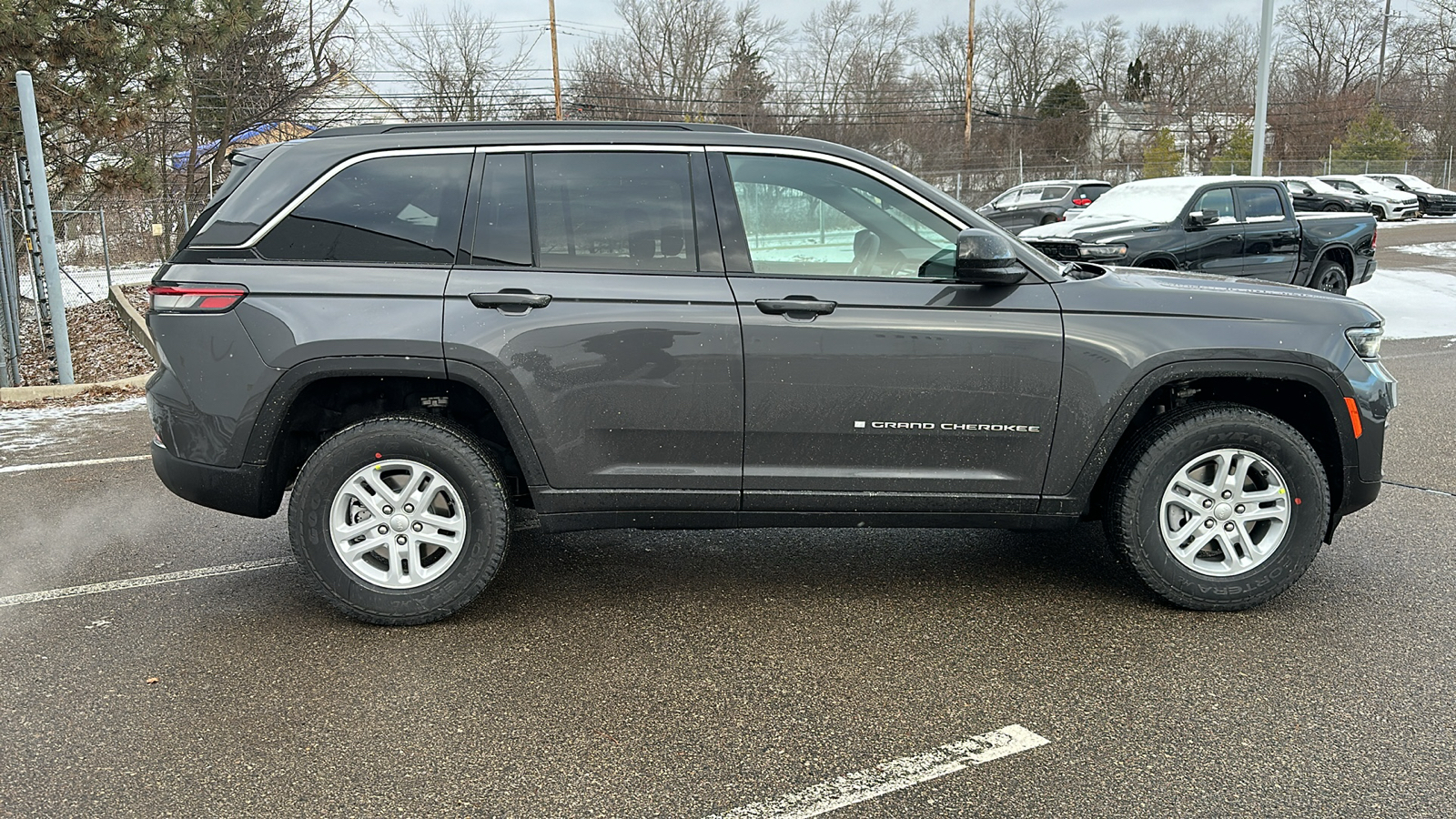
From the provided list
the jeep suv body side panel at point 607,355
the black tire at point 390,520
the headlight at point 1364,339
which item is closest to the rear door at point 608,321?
the jeep suv body side panel at point 607,355

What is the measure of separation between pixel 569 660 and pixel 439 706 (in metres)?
0.51

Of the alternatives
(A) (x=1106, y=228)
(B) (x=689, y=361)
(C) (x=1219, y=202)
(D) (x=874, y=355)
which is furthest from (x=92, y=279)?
(D) (x=874, y=355)

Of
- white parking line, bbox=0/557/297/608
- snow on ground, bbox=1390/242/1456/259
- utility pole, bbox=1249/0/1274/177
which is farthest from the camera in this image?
snow on ground, bbox=1390/242/1456/259

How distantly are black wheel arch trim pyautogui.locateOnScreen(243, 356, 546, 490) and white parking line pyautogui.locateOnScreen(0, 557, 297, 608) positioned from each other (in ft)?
3.29

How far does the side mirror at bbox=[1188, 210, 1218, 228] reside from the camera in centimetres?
1176

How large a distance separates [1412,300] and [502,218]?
49.6ft

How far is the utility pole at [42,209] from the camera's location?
9.16 metres

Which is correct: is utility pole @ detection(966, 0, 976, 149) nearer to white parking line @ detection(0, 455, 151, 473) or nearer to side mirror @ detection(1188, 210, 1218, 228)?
side mirror @ detection(1188, 210, 1218, 228)

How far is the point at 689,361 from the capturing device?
13.2ft

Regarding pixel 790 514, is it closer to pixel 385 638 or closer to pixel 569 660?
pixel 569 660

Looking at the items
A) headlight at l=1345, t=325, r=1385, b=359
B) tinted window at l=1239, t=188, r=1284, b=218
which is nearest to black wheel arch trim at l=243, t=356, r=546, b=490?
headlight at l=1345, t=325, r=1385, b=359

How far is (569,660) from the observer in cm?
387

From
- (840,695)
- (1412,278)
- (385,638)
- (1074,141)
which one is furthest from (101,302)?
(1074,141)

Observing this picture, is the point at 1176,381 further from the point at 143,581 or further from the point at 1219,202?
the point at 1219,202
